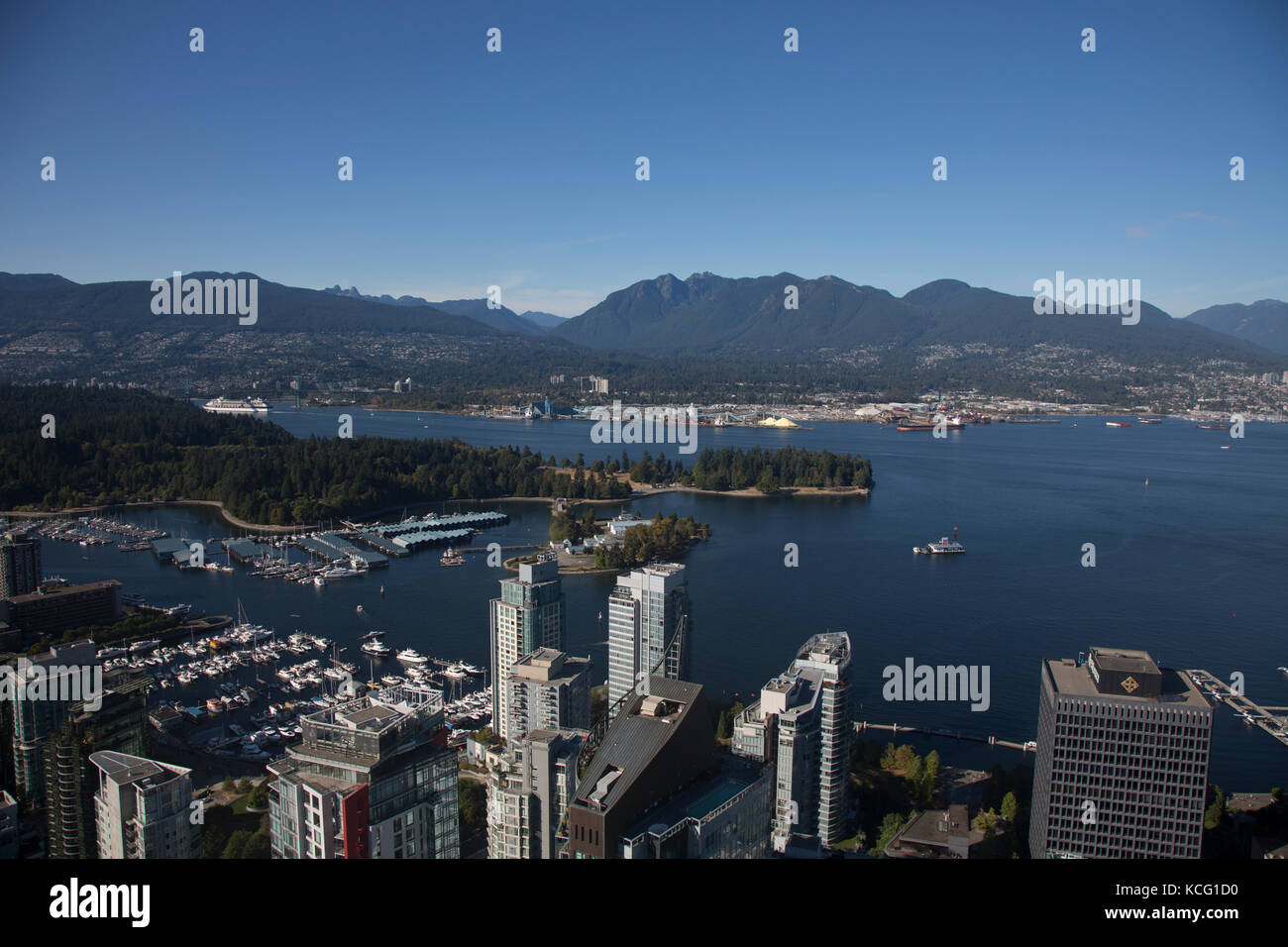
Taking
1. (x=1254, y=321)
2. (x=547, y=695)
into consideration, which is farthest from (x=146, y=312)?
(x=1254, y=321)

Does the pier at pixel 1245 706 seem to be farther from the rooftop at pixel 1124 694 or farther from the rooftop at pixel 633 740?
the rooftop at pixel 633 740

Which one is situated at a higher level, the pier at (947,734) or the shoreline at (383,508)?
the shoreline at (383,508)

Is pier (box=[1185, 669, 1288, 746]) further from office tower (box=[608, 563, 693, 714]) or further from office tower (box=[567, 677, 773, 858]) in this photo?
office tower (box=[567, 677, 773, 858])

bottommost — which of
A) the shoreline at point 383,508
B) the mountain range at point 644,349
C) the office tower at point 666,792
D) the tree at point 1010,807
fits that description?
the tree at point 1010,807

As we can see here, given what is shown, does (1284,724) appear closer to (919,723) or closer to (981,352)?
(919,723)

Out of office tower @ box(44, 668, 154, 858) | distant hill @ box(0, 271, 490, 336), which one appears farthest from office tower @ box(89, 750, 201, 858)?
distant hill @ box(0, 271, 490, 336)

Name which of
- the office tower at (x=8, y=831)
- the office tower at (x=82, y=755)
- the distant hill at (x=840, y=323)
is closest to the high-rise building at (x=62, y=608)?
the office tower at (x=82, y=755)

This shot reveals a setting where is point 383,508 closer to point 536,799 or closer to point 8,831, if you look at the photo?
point 8,831
